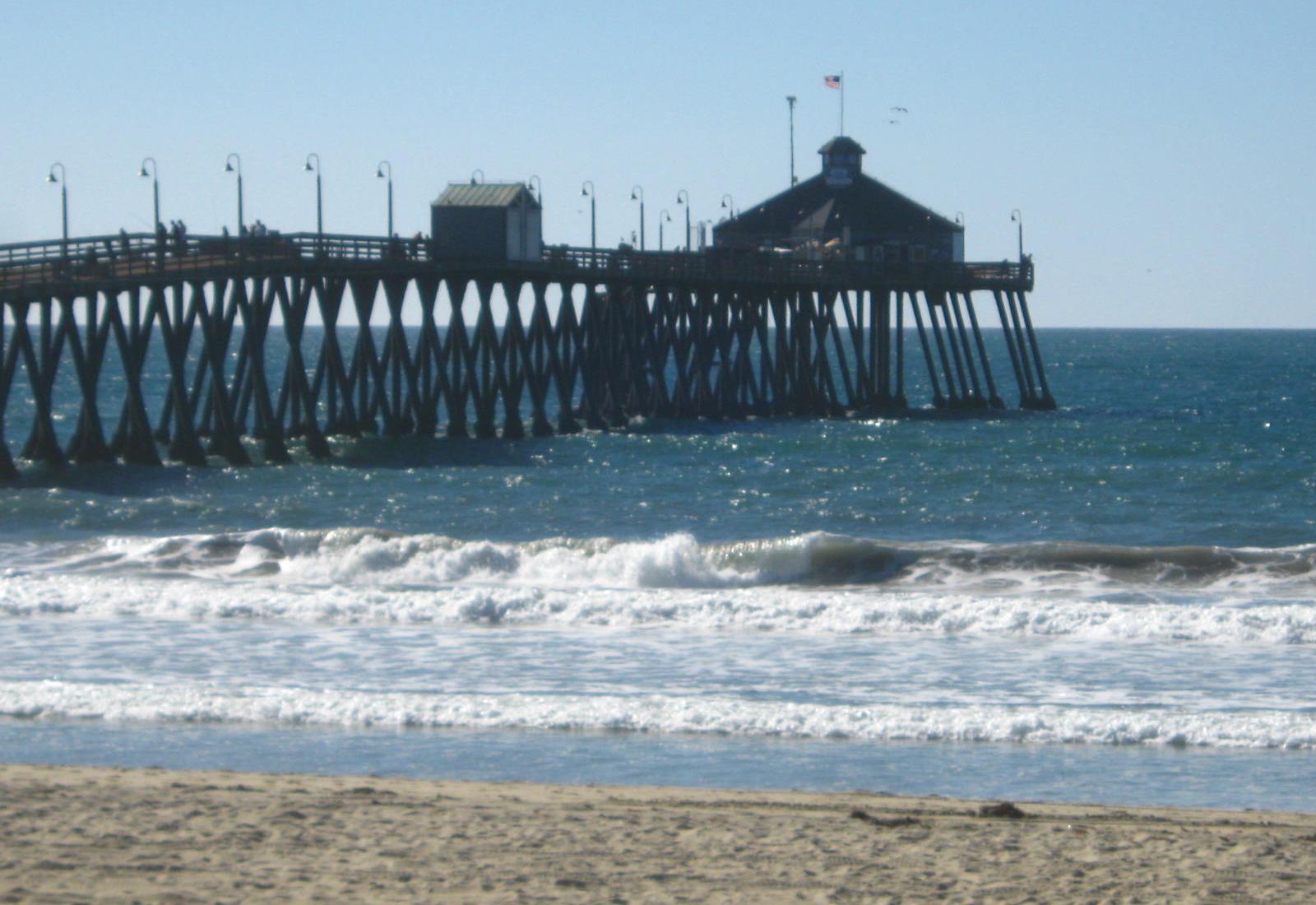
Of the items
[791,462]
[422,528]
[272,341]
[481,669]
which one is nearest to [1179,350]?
[272,341]

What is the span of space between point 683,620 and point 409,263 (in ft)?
57.2

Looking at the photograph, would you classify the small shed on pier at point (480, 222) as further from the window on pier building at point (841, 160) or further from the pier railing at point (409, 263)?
the window on pier building at point (841, 160)

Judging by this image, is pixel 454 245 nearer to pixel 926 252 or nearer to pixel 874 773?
pixel 926 252

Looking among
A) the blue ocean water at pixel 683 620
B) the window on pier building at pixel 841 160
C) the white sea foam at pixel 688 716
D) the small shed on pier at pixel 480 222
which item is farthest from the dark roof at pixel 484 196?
the white sea foam at pixel 688 716

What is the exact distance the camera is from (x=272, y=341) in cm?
14888

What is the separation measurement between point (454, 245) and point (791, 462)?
7783 millimetres

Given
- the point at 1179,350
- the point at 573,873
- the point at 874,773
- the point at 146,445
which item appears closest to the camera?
the point at 573,873

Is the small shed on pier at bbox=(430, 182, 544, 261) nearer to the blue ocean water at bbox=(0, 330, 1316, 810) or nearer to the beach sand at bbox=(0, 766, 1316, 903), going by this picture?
the blue ocean water at bbox=(0, 330, 1316, 810)

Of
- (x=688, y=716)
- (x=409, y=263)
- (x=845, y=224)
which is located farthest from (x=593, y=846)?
(x=845, y=224)

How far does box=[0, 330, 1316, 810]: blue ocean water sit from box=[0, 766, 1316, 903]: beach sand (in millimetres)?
1084

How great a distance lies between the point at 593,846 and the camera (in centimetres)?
885

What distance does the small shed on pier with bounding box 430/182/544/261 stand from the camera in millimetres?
Result: 35969

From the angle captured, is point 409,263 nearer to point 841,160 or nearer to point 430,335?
point 430,335

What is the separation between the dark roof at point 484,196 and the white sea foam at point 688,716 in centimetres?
2342
